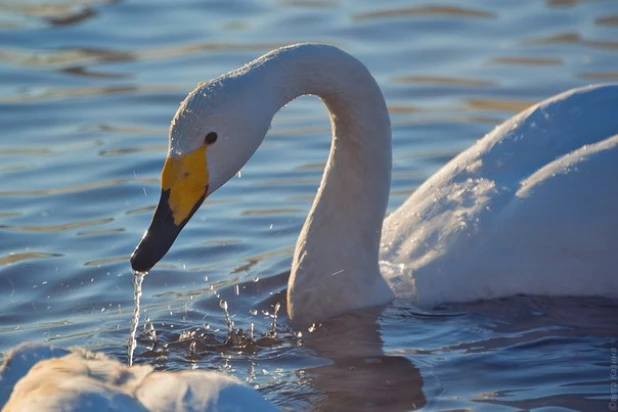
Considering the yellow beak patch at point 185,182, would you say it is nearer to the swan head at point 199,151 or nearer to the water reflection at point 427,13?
the swan head at point 199,151

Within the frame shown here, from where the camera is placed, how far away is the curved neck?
7199mm

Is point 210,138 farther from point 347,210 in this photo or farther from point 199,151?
point 347,210

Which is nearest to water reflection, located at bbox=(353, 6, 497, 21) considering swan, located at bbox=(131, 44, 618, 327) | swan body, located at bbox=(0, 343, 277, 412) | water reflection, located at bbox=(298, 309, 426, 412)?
swan, located at bbox=(131, 44, 618, 327)

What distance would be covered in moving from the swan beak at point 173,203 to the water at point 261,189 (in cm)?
66

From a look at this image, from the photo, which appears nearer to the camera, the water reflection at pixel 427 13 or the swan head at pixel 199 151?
the swan head at pixel 199 151

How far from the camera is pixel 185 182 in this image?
6234mm

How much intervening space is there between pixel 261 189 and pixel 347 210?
2044mm

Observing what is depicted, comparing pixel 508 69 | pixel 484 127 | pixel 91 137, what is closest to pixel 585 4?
pixel 508 69

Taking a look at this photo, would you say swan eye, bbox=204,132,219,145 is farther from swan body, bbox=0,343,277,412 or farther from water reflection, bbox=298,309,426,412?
swan body, bbox=0,343,277,412

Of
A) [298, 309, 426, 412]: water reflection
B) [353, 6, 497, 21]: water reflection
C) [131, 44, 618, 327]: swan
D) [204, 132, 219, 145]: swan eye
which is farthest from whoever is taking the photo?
[353, 6, 497, 21]: water reflection

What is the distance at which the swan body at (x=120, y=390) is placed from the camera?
4.41 metres

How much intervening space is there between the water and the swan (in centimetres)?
13

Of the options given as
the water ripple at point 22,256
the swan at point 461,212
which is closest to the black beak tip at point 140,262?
the swan at point 461,212

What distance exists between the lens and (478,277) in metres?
7.09
